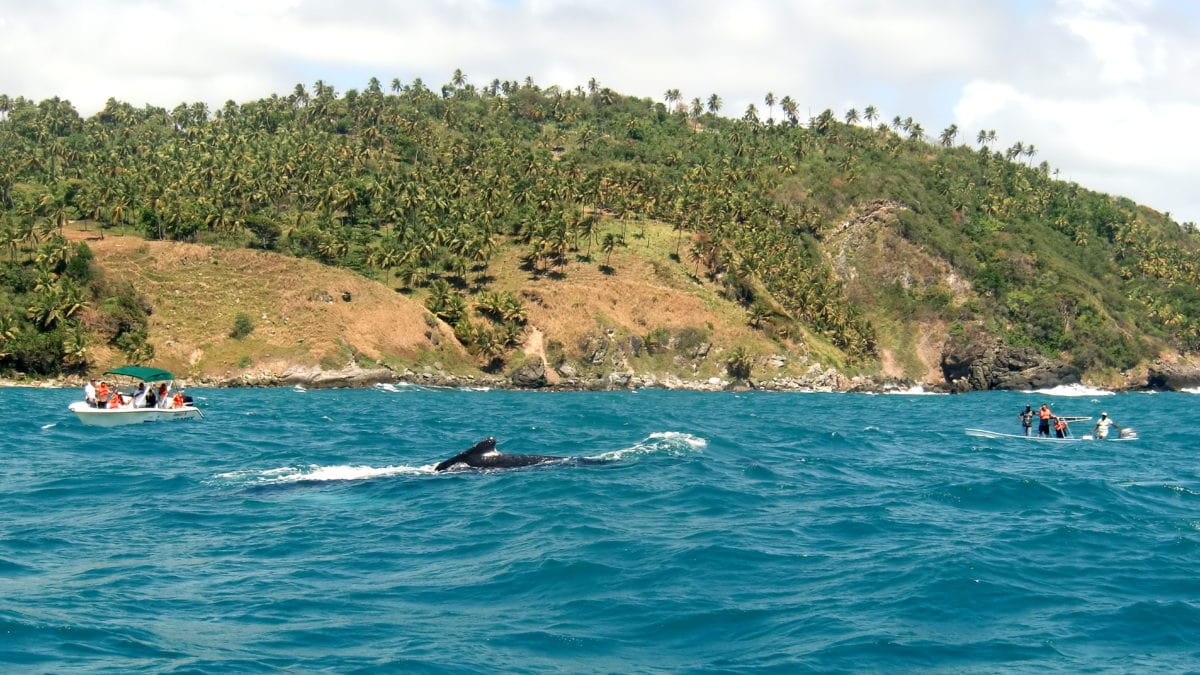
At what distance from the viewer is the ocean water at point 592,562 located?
1684cm

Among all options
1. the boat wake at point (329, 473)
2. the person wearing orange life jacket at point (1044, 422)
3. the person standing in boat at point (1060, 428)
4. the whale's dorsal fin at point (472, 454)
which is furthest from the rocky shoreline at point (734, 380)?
the whale's dorsal fin at point (472, 454)

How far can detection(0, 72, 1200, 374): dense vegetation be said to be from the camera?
130250 millimetres

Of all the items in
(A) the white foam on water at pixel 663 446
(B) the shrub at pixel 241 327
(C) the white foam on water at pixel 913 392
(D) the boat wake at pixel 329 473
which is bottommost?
(C) the white foam on water at pixel 913 392

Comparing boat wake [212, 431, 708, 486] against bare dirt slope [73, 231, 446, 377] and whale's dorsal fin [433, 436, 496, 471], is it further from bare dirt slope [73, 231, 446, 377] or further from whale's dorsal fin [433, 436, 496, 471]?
bare dirt slope [73, 231, 446, 377]

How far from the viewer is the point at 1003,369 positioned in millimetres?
156500

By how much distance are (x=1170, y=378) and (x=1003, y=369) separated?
30.4 meters

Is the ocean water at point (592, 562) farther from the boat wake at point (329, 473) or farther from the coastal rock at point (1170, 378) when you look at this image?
the coastal rock at point (1170, 378)

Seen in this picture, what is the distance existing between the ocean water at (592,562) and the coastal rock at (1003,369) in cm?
11822

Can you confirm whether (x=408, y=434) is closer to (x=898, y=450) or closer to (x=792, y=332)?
(x=898, y=450)

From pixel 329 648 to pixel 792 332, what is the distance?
133331 mm

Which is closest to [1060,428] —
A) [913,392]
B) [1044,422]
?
[1044,422]

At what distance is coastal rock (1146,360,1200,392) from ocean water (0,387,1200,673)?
13757 centimetres

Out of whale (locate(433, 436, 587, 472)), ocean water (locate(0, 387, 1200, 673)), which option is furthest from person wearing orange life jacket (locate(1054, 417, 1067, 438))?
whale (locate(433, 436, 587, 472))

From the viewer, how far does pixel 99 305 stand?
A: 11544cm
